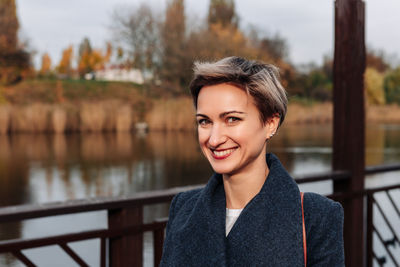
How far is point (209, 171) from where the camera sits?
1128 centimetres

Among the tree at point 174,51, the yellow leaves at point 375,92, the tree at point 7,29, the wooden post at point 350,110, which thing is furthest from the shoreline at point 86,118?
the yellow leaves at point 375,92

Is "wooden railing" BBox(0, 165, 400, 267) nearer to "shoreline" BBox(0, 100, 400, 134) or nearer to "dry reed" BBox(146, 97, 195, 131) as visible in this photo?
"shoreline" BBox(0, 100, 400, 134)

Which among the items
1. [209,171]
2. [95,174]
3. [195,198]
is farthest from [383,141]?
[195,198]

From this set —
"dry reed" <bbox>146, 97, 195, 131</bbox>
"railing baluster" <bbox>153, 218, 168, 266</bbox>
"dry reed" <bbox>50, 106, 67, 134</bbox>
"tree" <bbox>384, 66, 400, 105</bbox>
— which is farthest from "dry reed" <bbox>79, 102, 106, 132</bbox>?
"tree" <bbox>384, 66, 400, 105</bbox>

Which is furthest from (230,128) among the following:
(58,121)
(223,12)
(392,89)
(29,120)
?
(223,12)

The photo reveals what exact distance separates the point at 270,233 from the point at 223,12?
172 ft

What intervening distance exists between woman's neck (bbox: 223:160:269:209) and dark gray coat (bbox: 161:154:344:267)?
0.04m

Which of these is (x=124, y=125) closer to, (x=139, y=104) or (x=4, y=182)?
(x=4, y=182)

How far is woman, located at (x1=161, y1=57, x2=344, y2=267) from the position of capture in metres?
1.04

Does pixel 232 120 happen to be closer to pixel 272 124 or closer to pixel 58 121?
pixel 272 124

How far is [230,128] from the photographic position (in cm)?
109

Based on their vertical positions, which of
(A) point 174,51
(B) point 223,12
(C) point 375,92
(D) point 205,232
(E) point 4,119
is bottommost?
(E) point 4,119

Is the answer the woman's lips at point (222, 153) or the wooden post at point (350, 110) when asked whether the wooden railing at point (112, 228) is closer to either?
the woman's lips at point (222, 153)

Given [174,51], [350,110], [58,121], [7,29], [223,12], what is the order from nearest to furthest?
[350,110] → [58,121] → [174,51] → [7,29] → [223,12]
